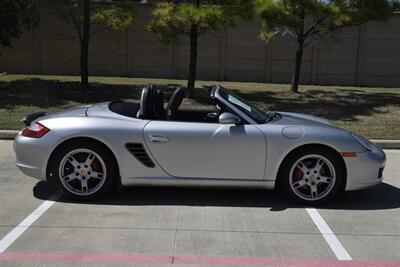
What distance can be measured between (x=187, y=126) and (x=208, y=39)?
56.5 feet

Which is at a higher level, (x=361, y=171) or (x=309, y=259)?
(x=361, y=171)

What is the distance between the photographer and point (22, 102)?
45.7ft

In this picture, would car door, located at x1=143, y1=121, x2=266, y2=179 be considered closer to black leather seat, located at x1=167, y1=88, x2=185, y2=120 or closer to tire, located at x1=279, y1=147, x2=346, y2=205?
tire, located at x1=279, y1=147, x2=346, y2=205

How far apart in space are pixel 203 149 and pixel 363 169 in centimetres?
170

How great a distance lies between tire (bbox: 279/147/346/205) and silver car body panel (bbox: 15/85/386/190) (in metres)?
0.09

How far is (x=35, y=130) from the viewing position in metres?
5.87

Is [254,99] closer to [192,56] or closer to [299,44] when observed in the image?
[192,56]

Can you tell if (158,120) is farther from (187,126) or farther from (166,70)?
(166,70)

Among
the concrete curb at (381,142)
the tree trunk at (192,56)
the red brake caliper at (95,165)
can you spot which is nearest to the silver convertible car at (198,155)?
the red brake caliper at (95,165)

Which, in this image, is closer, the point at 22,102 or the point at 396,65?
the point at 22,102

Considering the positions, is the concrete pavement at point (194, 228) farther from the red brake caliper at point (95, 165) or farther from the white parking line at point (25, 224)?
the red brake caliper at point (95, 165)

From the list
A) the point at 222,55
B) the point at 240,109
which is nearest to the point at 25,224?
the point at 240,109

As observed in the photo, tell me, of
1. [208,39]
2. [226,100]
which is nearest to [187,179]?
[226,100]

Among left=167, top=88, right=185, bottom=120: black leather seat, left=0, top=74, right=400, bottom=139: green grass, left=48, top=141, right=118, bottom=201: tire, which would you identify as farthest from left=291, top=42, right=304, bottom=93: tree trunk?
left=48, top=141, right=118, bottom=201: tire
